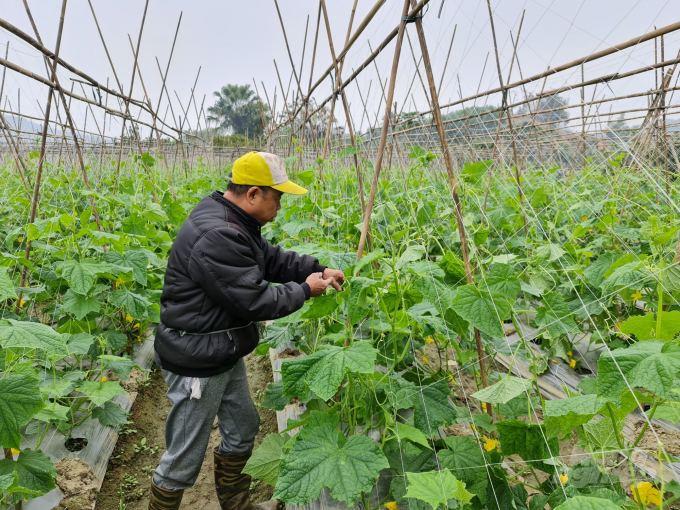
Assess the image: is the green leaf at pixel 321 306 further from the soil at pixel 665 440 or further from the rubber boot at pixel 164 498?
the soil at pixel 665 440

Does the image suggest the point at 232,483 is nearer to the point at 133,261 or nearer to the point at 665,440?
the point at 133,261

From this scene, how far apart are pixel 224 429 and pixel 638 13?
2.64 metres

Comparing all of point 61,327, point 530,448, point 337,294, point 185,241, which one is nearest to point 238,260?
point 185,241

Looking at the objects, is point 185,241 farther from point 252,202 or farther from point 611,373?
point 611,373

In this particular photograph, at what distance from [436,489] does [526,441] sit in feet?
1.16

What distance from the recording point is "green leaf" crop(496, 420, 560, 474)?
4.03 ft

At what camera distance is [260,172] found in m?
1.80

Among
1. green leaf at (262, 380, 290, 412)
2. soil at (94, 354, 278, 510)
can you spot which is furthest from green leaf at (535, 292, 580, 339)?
soil at (94, 354, 278, 510)

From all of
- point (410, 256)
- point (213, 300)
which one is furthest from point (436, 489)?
point (213, 300)

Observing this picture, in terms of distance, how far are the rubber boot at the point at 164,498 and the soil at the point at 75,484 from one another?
0.28 metres

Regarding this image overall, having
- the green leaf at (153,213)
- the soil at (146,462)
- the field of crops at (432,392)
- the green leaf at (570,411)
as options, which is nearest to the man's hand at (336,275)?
the field of crops at (432,392)

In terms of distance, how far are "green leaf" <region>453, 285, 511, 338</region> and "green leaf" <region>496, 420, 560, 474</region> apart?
270 mm

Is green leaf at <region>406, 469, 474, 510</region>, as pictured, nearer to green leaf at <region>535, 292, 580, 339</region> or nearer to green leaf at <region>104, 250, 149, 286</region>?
green leaf at <region>535, 292, 580, 339</region>

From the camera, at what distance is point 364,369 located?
4.01ft
